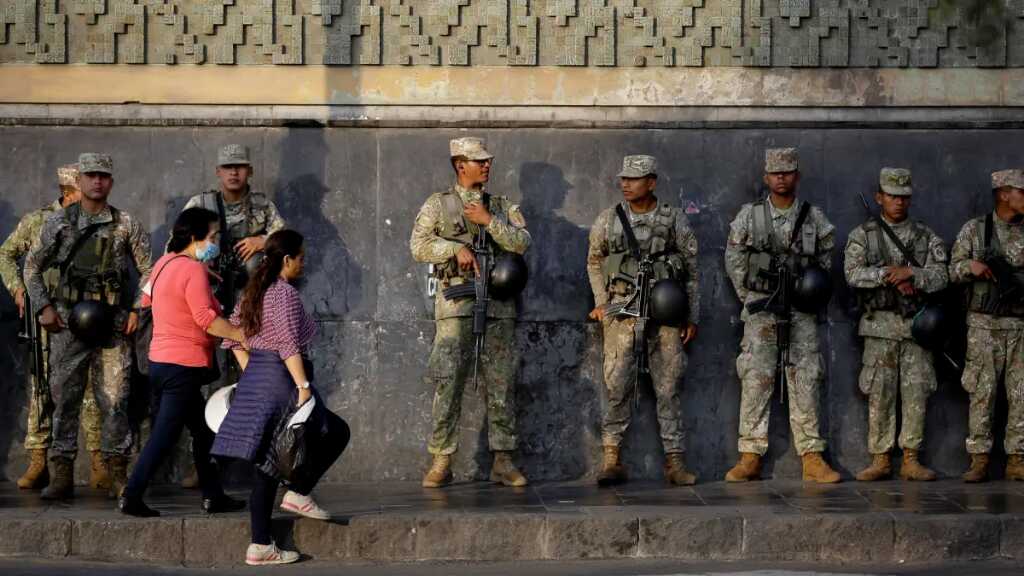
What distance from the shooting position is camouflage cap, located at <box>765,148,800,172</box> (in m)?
12.0

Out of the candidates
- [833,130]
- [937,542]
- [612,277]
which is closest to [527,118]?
[612,277]

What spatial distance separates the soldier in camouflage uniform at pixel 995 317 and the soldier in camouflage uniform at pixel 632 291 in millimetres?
1851

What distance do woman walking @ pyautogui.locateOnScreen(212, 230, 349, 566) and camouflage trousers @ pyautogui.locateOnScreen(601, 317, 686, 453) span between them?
2.75 meters

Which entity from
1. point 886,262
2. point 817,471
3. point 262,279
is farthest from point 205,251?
point 886,262

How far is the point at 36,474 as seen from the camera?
1162 centimetres

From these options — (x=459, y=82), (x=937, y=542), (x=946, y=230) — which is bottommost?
(x=937, y=542)

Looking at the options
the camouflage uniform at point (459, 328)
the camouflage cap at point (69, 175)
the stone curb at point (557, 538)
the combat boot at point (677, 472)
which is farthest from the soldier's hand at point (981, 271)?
the camouflage cap at point (69, 175)

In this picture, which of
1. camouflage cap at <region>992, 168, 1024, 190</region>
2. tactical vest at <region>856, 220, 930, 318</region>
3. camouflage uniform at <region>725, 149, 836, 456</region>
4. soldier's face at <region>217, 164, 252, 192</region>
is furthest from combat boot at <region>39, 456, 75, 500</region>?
camouflage cap at <region>992, 168, 1024, 190</region>

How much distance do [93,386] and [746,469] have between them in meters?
4.38

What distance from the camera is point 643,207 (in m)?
12.0

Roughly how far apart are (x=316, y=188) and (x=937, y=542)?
4.86m

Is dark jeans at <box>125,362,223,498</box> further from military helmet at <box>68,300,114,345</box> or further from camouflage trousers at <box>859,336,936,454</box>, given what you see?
camouflage trousers at <box>859,336,936,454</box>

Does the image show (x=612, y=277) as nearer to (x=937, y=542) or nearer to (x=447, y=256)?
(x=447, y=256)

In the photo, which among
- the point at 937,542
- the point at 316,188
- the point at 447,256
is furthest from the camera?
the point at 316,188
